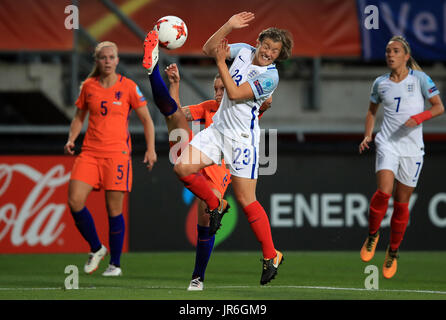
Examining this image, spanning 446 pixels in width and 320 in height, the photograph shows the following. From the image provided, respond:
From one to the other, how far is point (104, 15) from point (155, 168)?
2669mm

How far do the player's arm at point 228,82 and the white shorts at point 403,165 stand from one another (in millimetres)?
2493

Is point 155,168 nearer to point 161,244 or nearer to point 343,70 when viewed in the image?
point 161,244

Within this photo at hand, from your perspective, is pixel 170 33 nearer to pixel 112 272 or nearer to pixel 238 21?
pixel 238 21

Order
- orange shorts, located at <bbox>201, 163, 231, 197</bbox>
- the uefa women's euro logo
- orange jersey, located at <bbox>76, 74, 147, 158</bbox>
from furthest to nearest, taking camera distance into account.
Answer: the uefa women's euro logo
orange jersey, located at <bbox>76, 74, 147, 158</bbox>
orange shorts, located at <bbox>201, 163, 231, 197</bbox>

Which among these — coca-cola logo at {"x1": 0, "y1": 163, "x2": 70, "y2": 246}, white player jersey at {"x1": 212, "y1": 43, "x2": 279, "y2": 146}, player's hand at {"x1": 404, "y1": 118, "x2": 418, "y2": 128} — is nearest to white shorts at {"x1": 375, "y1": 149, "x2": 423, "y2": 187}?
player's hand at {"x1": 404, "y1": 118, "x2": 418, "y2": 128}

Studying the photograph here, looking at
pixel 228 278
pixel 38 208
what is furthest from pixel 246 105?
pixel 38 208

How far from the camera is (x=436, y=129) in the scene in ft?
41.7

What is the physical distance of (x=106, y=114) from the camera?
27.8 ft

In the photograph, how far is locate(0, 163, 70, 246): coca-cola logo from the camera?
11.6 metres

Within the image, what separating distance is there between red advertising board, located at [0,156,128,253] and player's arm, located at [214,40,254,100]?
5625 mm

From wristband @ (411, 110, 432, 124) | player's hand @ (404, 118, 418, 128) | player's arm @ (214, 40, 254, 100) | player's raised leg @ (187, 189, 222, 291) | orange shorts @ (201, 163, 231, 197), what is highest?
player's arm @ (214, 40, 254, 100)

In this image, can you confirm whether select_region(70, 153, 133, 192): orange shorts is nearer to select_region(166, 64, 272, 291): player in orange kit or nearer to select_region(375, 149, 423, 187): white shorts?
select_region(166, 64, 272, 291): player in orange kit

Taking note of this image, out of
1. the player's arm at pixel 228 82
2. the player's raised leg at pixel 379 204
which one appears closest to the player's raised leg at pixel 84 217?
the player's arm at pixel 228 82

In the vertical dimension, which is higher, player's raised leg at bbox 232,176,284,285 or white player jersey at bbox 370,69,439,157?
white player jersey at bbox 370,69,439,157
